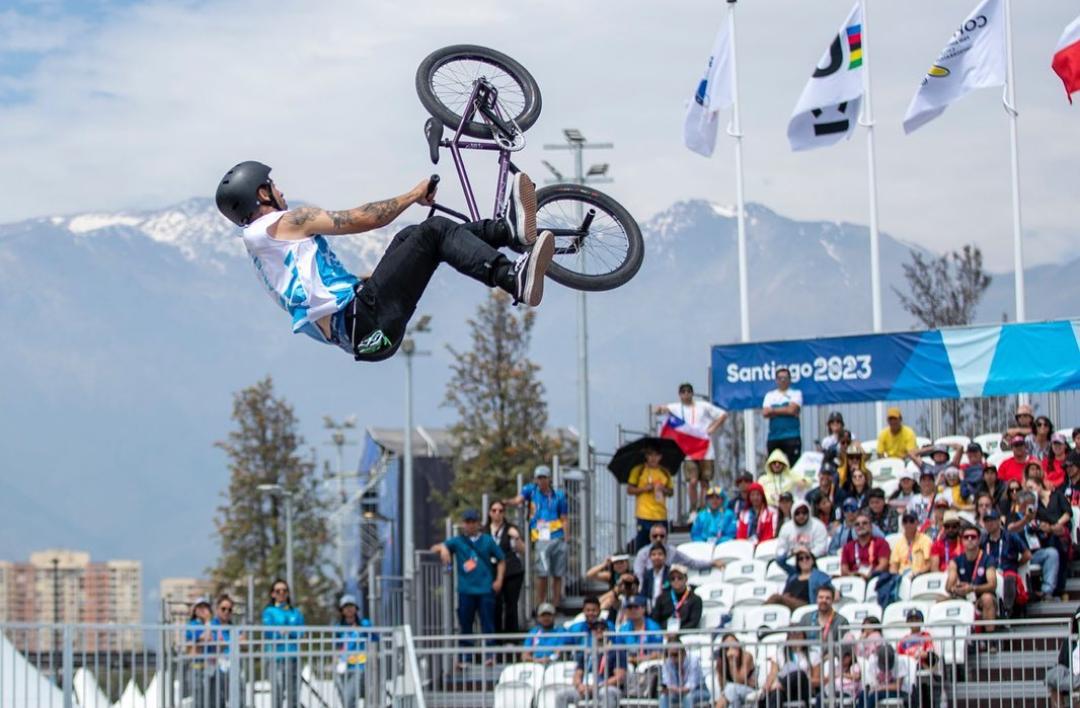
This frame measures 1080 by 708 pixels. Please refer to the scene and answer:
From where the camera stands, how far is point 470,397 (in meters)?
47.3

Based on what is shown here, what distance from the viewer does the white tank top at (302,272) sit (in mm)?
10656

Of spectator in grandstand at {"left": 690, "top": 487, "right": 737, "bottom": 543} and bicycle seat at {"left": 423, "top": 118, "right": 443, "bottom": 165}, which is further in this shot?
spectator in grandstand at {"left": 690, "top": 487, "right": 737, "bottom": 543}

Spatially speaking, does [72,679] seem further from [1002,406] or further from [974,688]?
[1002,406]

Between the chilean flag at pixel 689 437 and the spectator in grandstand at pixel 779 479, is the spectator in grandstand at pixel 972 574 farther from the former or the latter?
the chilean flag at pixel 689 437

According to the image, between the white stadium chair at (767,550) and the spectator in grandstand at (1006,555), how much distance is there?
254 centimetres

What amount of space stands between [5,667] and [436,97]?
21.9 feet

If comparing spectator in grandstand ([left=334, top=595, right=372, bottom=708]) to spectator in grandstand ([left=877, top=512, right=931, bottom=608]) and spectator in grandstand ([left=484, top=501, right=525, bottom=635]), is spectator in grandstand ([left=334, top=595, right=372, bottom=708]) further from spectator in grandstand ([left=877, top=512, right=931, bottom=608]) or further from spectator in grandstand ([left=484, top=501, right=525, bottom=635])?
spectator in grandstand ([left=877, top=512, right=931, bottom=608])

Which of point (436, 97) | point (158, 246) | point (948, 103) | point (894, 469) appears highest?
point (158, 246)

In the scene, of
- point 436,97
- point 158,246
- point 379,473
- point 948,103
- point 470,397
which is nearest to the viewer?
point 436,97

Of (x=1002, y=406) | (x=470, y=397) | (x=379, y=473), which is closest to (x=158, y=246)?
(x=379, y=473)

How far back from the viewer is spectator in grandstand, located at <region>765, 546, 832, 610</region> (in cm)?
1741

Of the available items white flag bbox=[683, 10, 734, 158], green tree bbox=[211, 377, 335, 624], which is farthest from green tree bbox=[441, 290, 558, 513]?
white flag bbox=[683, 10, 734, 158]

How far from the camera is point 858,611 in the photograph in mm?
17281

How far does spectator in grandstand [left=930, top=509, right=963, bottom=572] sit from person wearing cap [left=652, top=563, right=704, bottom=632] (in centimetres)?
221
